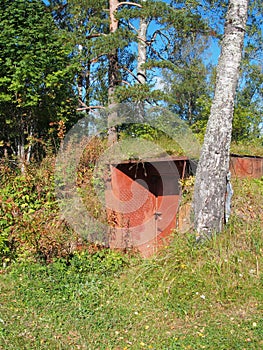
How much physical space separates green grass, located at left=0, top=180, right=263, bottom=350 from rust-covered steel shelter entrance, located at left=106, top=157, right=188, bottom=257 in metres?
0.55

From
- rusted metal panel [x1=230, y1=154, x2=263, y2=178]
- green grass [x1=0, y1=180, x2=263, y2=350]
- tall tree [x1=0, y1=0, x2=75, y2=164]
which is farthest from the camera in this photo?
rusted metal panel [x1=230, y1=154, x2=263, y2=178]

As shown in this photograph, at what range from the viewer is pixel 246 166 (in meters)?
6.74

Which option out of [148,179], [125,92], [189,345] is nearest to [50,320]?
[189,345]

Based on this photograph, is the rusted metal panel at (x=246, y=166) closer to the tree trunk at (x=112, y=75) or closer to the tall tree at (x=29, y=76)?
the tree trunk at (x=112, y=75)

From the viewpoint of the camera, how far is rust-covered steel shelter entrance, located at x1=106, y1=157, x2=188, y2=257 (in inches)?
232

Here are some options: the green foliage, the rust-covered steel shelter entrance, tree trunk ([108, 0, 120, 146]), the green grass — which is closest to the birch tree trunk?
the green grass

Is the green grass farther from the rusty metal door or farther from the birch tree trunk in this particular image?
the rusty metal door

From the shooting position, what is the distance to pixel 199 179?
204 inches

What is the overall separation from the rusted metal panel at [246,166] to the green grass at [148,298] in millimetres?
1139

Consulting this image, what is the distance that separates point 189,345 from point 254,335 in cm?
70

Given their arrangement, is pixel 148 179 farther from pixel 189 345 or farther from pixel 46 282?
pixel 189 345

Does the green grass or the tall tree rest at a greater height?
the tall tree

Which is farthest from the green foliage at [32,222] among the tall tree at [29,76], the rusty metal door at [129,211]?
the rusty metal door at [129,211]

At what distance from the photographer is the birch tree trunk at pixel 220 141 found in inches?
199
